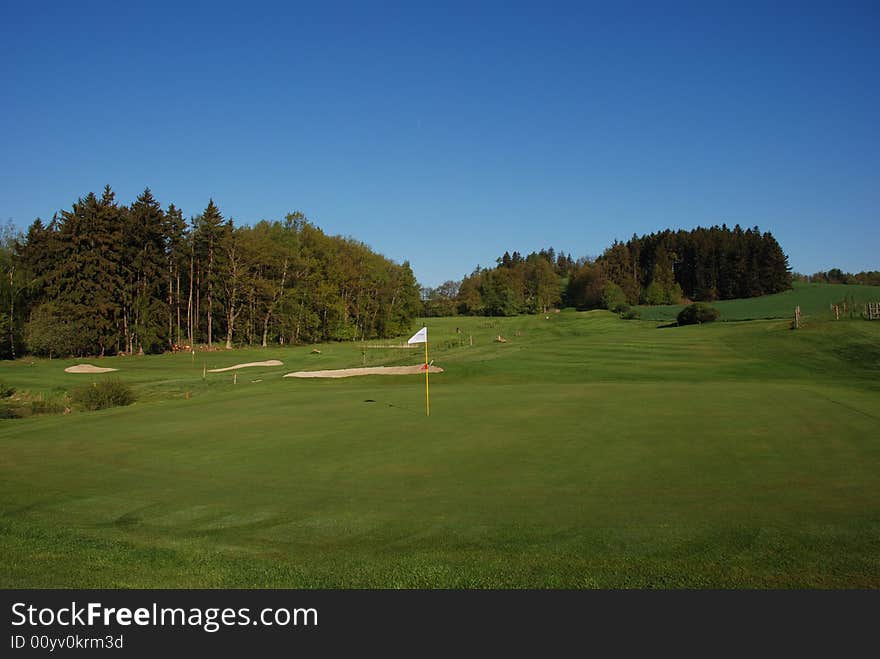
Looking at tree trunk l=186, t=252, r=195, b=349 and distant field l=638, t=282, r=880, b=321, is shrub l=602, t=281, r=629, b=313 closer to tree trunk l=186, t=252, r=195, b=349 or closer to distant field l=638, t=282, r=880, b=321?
distant field l=638, t=282, r=880, b=321

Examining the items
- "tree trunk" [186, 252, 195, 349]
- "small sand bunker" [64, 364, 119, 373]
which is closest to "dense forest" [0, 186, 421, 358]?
"tree trunk" [186, 252, 195, 349]

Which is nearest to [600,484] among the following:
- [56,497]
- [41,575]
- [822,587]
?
[822,587]

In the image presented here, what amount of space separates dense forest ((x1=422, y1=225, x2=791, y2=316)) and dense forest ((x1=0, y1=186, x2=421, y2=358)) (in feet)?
171

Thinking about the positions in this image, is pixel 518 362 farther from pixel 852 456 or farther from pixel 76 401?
pixel 852 456

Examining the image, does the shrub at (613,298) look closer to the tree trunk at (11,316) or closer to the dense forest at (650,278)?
the dense forest at (650,278)

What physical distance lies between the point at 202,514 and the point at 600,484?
19.2ft

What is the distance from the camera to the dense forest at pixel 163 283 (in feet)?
189

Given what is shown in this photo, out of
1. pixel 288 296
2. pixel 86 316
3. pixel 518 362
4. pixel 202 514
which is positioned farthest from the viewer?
pixel 288 296

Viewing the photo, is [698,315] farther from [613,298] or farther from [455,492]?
[455,492]

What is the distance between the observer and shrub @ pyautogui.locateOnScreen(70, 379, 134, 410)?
26.0 metres

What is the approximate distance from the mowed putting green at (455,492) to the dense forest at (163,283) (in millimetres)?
43364

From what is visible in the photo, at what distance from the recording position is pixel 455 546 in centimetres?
694

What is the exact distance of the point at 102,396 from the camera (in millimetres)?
26344

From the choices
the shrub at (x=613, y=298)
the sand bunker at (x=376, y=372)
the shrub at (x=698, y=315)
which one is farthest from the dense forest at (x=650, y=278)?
the sand bunker at (x=376, y=372)
